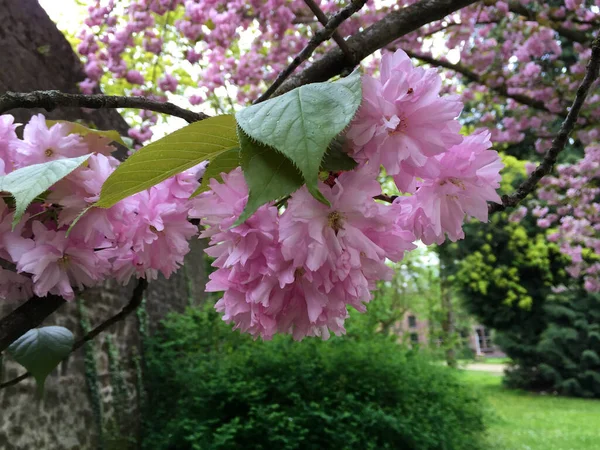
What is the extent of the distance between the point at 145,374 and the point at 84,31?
10.0 ft

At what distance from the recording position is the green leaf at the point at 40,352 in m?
0.74

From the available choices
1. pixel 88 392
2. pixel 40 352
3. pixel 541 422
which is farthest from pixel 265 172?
pixel 541 422

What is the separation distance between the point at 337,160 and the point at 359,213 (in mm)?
45

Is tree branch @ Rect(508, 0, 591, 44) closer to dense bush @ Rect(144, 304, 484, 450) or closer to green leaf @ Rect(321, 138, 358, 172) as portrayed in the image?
dense bush @ Rect(144, 304, 484, 450)

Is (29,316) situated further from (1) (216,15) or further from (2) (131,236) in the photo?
(1) (216,15)

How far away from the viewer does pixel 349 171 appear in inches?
14.8

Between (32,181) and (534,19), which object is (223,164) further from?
(534,19)

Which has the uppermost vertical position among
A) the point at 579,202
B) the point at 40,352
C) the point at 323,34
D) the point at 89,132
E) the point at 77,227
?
the point at 579,202

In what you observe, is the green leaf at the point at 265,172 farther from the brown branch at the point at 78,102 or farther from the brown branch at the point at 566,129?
the brown branch at the point at 566,129

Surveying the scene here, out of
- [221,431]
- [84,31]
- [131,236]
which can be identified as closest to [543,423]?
[221,431]

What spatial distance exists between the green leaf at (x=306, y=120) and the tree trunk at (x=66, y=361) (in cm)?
255

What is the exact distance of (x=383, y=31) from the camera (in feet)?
2.78

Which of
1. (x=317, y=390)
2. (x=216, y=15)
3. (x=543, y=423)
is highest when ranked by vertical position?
(x=216, y=15)

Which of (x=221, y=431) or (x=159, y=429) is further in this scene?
(x=159, y=429)
